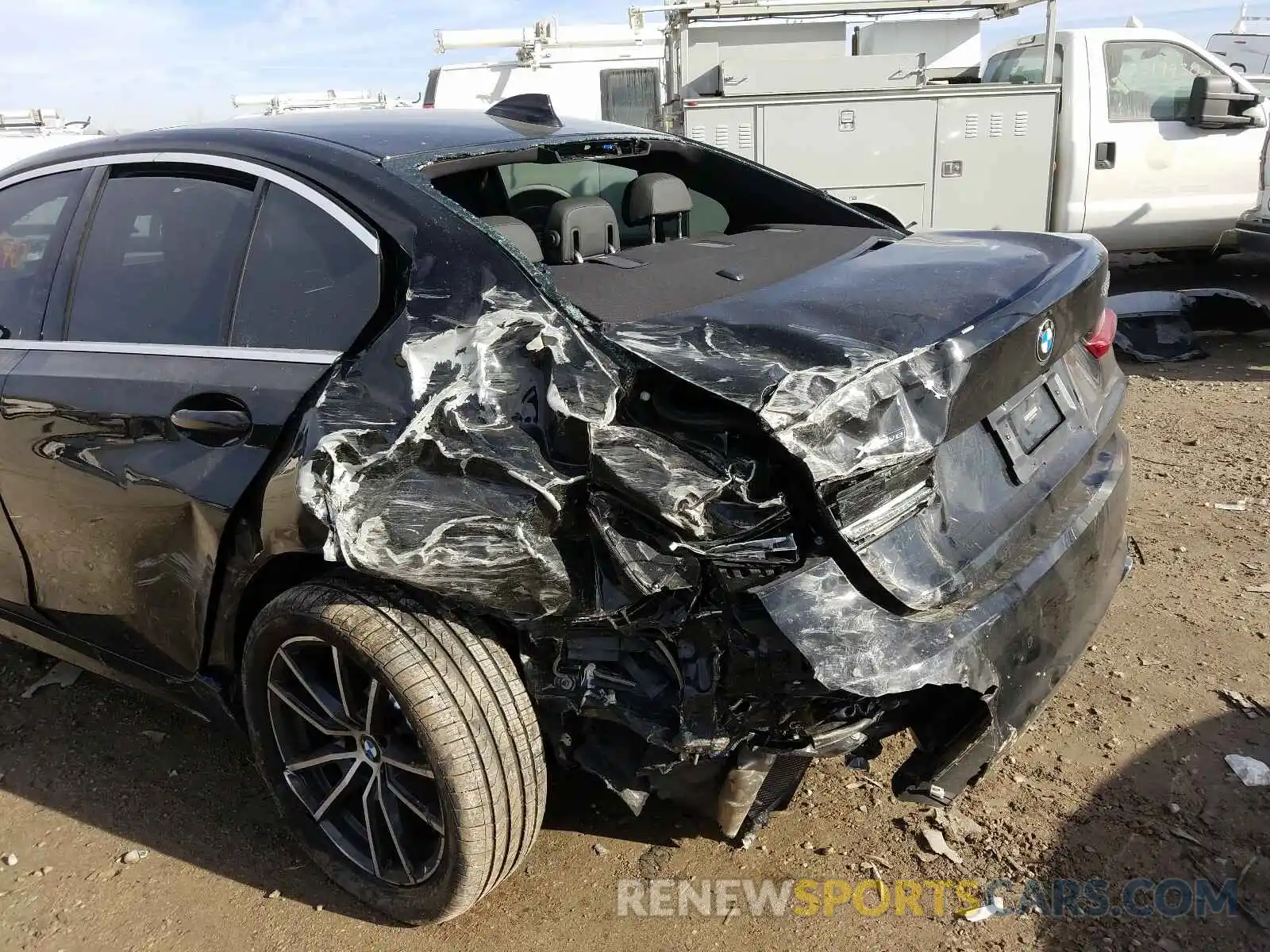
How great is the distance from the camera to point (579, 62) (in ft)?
42.0

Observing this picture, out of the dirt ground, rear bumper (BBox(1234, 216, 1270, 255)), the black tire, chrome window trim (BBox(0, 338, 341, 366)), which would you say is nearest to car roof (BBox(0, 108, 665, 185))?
chrome window trim (BBox(0, 338, 341, 366))

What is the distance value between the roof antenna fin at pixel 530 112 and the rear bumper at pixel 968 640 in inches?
71.6

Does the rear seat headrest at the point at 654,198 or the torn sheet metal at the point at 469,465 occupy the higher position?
the rear seat headrest at the point at 654,198

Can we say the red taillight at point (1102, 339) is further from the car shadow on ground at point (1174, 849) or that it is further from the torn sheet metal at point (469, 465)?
the torn sheet metal at point (469, 465)

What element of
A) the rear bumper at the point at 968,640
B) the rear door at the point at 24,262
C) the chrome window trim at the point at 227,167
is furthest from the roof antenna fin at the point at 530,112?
the rear bumper at the point at 968,640

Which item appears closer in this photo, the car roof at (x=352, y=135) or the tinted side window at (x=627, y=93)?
the car roof at (x=352, y=135)

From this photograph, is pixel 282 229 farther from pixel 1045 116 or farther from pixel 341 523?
pixel 1045 116

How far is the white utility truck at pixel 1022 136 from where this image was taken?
7.71 metres

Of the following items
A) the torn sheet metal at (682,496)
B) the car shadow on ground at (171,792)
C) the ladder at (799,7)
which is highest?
the ladder at (799,7)

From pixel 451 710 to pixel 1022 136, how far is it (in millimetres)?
7385

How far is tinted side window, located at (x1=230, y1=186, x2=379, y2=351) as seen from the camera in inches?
88.3

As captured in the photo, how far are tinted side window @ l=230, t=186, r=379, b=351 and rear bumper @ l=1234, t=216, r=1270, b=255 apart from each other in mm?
6738

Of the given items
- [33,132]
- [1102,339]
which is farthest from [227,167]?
[33,132]

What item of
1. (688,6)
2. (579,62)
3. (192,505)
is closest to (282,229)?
(192,505)
